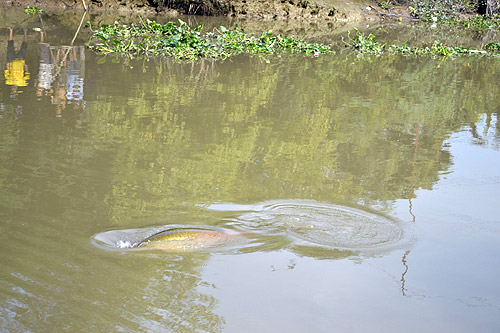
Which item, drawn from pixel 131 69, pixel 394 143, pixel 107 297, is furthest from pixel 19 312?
pixel 131 69

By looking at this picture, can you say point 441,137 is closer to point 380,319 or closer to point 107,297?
point 380,319

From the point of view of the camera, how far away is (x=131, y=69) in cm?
934

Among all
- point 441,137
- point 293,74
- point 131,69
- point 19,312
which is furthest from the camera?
point 293,74

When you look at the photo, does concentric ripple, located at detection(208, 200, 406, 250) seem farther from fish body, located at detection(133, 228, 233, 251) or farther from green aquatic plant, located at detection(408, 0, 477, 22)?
green aquatic plant, located at detection(408, 0, 477, 22)

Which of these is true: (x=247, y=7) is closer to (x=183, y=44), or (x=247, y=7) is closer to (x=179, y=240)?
(x=183, y=44)

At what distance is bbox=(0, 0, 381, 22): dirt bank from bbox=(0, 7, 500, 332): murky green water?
13.2 metres

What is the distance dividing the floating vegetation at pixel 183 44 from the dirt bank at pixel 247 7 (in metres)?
7.21

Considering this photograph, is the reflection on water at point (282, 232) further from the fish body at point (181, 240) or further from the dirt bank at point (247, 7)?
the dirt bank at point (247, 7)

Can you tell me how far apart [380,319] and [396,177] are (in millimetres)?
2444

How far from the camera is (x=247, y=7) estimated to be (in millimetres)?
22438

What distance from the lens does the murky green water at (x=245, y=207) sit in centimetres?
307

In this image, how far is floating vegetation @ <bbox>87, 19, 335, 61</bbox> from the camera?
1123cm

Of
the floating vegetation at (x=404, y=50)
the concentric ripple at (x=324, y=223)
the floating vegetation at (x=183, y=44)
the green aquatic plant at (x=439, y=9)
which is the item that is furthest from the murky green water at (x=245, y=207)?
the green aquatic plant at (x=439, y=9)

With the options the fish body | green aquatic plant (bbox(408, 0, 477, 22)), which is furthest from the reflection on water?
green aquatic plant (bbox(408, 0, 477, 22))
